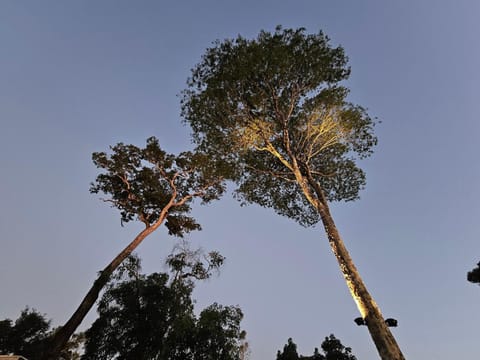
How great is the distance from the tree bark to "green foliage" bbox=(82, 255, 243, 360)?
6.70m

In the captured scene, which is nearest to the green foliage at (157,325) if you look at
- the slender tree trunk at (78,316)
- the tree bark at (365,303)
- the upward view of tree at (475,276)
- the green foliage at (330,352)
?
the slender tree trunk at (78,316)

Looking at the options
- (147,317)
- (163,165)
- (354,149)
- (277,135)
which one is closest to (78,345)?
(147,317)

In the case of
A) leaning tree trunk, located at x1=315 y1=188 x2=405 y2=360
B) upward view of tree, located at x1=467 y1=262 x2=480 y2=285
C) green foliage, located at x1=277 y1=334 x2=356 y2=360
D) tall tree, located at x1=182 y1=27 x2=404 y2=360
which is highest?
tall tree, located at x1=182 y1=27 x2=404 y2=360

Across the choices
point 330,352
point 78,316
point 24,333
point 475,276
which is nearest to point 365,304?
point 475,276

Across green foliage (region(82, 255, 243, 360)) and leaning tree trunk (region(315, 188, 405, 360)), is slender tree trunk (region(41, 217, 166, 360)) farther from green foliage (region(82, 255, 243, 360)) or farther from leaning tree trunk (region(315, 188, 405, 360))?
leaning tree trunk (region(315, 188, 405, 360))

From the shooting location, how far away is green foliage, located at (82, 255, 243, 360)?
1170 centimetres

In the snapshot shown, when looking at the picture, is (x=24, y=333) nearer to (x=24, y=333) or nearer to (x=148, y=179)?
(x=24, y=333)

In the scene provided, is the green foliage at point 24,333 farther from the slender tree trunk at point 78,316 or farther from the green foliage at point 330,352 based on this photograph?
the green foliage at point 330,352

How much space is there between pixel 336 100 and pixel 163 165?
9.41 m

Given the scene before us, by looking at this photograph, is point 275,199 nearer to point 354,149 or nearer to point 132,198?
point 354,149

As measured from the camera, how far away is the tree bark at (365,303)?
5.38 metres

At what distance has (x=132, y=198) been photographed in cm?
1520

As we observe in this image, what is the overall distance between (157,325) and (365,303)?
10617 mm

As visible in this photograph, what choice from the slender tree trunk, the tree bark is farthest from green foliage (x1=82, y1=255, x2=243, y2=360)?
the tree bark
